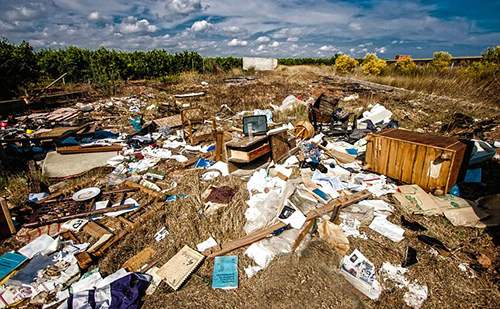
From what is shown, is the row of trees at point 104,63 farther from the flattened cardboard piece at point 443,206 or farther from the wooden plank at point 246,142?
the flattened cardboard piece at point 443,206

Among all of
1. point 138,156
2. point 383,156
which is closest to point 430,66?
point 383,156

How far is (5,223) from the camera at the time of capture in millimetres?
2996

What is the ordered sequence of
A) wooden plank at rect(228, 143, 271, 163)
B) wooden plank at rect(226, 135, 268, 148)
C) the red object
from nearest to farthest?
1. wooden plank at rect(226, 135, 268, 148)
2. wooden plank at rect(228, 143, 271, 163)
3. the red object

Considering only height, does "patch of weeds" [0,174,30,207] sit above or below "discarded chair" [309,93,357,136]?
below

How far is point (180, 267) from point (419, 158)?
3849mm

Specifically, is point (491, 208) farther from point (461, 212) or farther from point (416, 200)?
point (416, 200)

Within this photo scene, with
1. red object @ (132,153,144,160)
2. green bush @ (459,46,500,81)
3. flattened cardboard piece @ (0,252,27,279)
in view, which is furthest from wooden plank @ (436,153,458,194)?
green bush @ (459,46,500,81)

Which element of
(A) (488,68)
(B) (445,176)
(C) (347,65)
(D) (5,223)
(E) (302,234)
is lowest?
(E) (302,234)

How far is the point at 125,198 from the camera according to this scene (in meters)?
3.91

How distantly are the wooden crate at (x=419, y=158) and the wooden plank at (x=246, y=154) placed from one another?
6.66 feet

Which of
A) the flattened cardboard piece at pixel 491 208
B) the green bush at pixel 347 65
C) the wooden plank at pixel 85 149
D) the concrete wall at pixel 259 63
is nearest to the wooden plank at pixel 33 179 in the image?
the wooden plank at pixel 85 149

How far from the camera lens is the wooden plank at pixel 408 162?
→ 3.50 metres

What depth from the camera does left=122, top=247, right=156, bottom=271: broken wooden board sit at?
2.57 metres

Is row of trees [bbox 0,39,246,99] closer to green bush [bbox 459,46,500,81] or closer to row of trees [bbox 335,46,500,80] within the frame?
row of trees [bbox 335,46,500,80]
